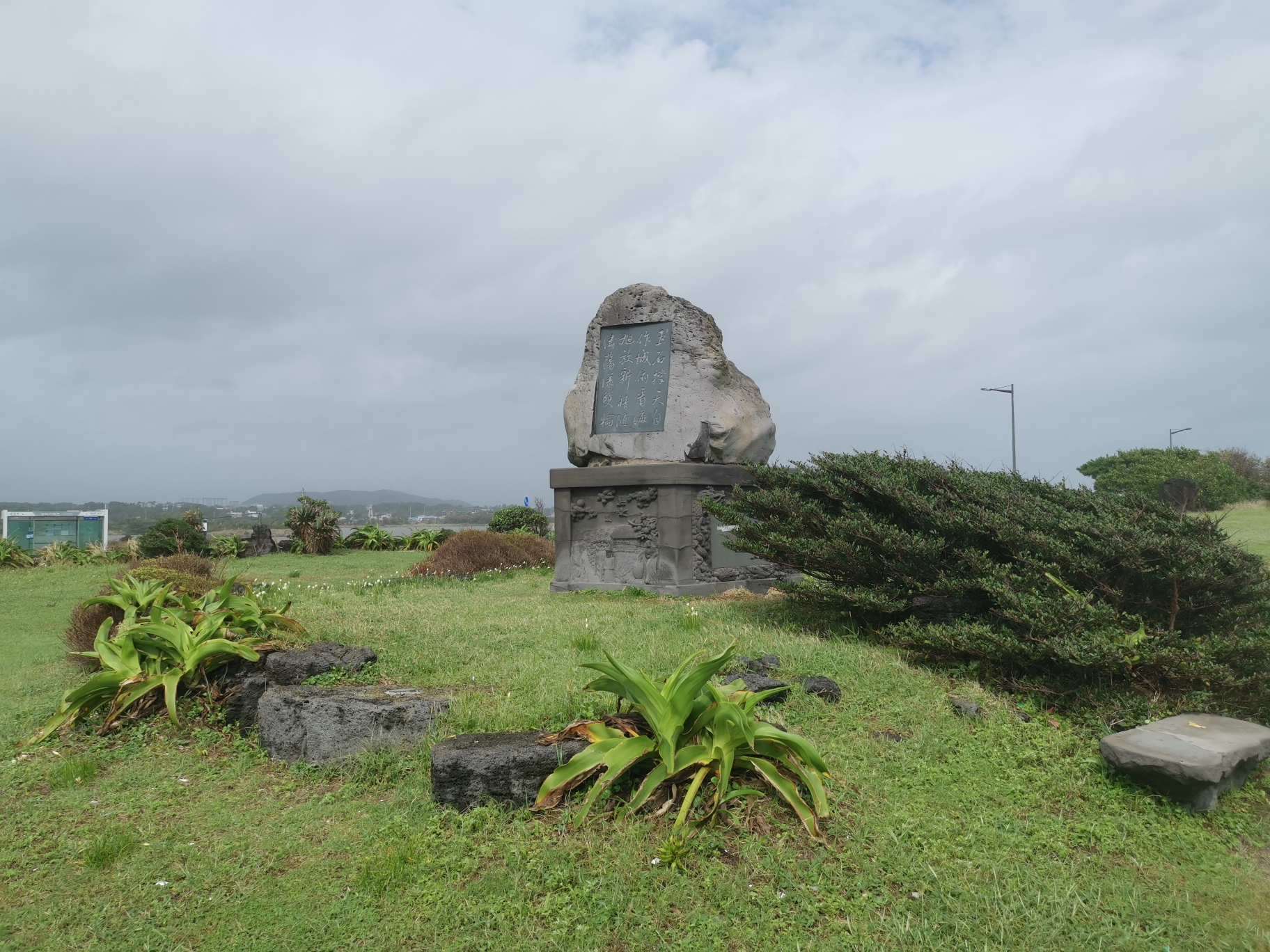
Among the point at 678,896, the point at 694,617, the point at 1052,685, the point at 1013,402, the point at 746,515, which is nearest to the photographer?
the point at 678,896

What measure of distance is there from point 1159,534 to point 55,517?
19221 millimetres

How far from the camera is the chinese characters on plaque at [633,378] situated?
9.75 m

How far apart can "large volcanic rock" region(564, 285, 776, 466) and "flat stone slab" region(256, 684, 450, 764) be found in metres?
5.45

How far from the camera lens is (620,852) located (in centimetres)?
317

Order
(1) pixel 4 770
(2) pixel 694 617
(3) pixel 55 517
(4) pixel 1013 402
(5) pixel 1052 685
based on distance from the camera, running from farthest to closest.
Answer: (4) pixel 1013 402
(3) pixel 55 517
(2) pixel 694 617
(5) pixel 1052 685
(1) pixel 4 770

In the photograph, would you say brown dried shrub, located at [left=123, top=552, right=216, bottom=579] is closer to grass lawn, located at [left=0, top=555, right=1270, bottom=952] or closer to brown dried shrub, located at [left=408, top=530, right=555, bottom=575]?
brown dried shrub, located at [left=408, top=530, right=555, bottom=575]

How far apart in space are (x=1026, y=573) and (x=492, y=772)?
11.3ft

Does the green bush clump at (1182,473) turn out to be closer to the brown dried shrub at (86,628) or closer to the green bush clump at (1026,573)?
the green bush clump at (1026,573)

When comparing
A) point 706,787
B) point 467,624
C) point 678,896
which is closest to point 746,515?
point 467,624

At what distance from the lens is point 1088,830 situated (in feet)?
11.4

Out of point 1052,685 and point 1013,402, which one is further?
point 1013,402

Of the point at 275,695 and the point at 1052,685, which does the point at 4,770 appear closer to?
the point at 275,695

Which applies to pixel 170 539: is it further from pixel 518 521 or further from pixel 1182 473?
pixel 1182 473

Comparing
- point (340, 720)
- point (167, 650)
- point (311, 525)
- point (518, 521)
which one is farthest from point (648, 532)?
point (311, 525)
